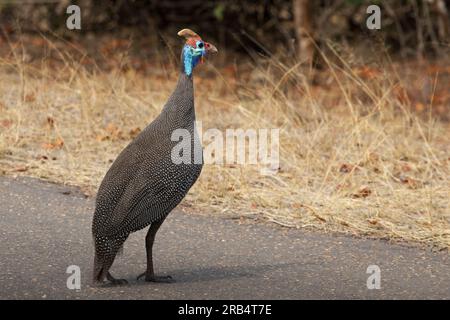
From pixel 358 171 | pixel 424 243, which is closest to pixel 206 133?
pixel 358 171

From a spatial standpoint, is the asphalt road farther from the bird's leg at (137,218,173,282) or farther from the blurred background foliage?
the blurred background foliage

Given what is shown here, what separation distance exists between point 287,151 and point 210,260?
233 centimetres

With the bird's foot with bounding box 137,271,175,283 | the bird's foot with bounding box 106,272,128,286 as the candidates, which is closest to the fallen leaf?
the bird's foot with bounding box 137,271,175,283

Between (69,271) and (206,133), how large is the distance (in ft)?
10.8

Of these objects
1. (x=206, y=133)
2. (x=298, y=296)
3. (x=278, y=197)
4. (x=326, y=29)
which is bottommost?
(x=298, y=296)

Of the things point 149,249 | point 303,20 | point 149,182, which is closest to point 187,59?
point 149,182

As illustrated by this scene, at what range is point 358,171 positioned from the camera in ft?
22.7

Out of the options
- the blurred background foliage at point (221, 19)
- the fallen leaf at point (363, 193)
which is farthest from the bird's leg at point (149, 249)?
the blurred background foliage at point (221, 19)

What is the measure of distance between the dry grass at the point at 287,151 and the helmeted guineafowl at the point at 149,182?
151 centimetres

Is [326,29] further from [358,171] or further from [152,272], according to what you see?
[152,272]

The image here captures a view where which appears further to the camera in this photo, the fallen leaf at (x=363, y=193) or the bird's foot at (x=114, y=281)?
the fallen leaf at (x=363, y=193)

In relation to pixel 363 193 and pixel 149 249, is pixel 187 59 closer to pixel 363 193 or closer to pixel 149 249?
pixel 149 249

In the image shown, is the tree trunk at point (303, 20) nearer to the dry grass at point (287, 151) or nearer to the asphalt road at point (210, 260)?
the dry grass at point (287, 151)

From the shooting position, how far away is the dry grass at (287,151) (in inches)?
235
